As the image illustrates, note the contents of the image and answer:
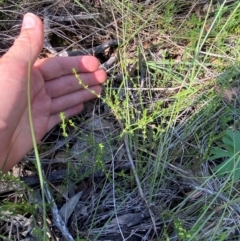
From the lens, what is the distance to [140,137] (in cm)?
150

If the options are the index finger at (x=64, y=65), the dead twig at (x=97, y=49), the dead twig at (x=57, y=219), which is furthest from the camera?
the dead twig at (x=97, y=49)

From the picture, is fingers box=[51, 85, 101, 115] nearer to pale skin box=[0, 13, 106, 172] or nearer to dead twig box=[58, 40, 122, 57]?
pale skin box=[0, 13, 106, 172]

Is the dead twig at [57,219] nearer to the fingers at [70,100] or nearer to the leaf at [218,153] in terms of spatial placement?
the fingers at [70,100]

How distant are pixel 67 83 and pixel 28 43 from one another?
0.97 feet

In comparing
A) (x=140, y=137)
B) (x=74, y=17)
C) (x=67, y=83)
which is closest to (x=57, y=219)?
(x=140, y=137)

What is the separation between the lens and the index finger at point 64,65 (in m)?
1.58

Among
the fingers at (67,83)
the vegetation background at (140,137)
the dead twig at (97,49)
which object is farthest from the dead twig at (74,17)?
the fingers at (67,83)

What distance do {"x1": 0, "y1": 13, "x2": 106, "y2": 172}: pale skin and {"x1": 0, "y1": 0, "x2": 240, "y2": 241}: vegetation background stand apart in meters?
0.06

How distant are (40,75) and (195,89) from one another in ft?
1.91

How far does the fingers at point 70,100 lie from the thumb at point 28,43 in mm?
275

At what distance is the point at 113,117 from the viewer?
A: 1.58 m

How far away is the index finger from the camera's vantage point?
5.18 ft

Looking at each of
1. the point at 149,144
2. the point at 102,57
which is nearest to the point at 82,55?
the point at 102,57

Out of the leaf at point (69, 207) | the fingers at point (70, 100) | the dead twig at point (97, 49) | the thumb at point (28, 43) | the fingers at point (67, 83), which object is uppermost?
the thumb at point (28, 43)
